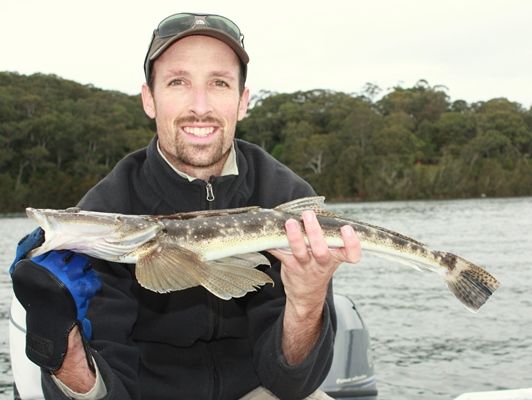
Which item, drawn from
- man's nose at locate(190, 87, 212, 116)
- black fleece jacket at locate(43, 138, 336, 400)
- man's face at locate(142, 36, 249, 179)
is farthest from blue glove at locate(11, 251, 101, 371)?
man's nose at locate(190, 87, 212, 116)

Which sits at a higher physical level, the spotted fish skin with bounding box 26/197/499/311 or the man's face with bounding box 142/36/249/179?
the man's face with bounding box 142/36/249/179

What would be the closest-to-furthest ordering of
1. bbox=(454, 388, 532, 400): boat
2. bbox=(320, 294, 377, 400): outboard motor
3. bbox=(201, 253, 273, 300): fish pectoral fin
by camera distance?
bbox=(201, 253, 273, 300): fish pectoral fin < bbox=(454, 388, 532, 400): boat < bbox=(320, 294, 377, 400): outboard motor

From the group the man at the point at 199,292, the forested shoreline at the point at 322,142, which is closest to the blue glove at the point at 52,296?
the man at the point at 199,292

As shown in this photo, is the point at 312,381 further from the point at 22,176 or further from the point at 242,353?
the point at 22,176

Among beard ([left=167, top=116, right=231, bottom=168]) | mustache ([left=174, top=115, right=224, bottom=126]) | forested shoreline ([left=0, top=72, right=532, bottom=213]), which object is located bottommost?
beard ([left=167, top=116, right=231, bottom=168])

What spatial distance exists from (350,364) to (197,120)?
9.22 ft

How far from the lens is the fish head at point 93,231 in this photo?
3.56 m

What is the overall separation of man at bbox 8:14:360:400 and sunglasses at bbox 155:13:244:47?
0.01 meters

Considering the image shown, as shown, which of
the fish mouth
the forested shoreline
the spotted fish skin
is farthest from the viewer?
the forested shoreline

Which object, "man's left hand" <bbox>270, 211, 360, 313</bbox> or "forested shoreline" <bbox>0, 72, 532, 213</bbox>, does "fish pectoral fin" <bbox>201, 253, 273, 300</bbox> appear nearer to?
"man's left hand" <bbox>270, 211, 360, 313</bbox>

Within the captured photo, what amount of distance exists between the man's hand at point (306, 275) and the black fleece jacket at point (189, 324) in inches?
3.2

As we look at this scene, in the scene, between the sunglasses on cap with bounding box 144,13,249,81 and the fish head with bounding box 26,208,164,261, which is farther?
the sunglasses on cap with bounding box 144,13,249,81

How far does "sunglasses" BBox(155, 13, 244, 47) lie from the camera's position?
4840 millimetres

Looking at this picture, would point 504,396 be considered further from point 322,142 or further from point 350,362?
point 322,142
